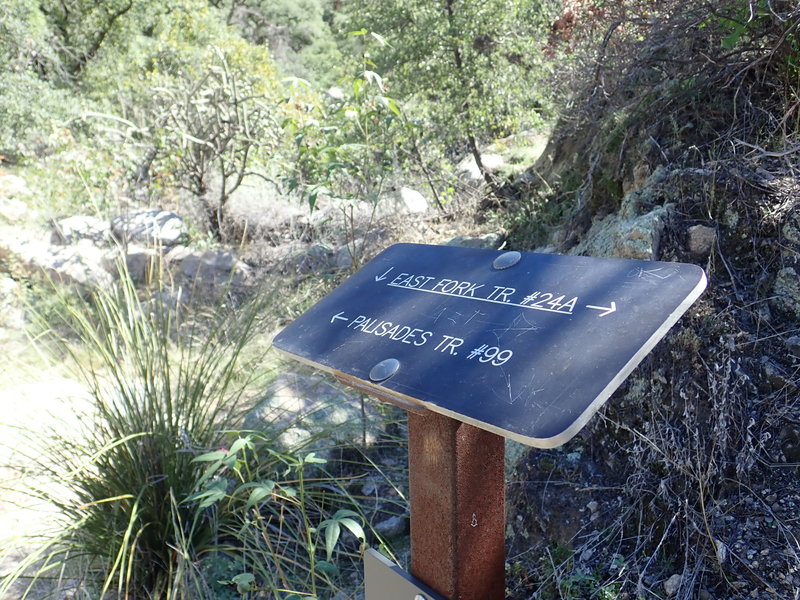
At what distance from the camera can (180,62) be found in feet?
37.7

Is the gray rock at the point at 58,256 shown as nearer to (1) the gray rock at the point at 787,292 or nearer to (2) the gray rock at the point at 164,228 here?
(2) the gray rock at the point at 164,228

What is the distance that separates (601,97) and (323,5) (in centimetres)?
2016

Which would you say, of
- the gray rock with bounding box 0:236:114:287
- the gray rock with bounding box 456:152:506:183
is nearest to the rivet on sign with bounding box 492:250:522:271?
the gray rock with bounding box 456:152:506:183

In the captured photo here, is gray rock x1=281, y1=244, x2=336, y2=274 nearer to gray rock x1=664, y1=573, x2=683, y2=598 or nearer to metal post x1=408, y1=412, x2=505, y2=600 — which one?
gray rock x1=664, y1=573, x2=683, y2=598

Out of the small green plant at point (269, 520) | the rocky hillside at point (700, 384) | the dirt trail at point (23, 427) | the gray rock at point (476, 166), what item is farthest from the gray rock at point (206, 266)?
the rocky hillside at point (700, 384)

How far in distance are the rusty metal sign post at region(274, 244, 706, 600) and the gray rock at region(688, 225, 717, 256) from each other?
1.28 meters

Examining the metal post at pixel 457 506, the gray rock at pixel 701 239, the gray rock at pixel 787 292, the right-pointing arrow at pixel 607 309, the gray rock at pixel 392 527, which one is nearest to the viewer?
the right-pointing arrow at pixel 607 309

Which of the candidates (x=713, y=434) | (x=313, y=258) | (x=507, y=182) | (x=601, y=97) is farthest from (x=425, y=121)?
(x=713, y=434)

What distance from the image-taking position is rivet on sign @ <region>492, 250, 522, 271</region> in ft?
5.47

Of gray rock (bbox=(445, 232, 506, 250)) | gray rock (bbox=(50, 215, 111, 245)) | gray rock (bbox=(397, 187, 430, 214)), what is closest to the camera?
gray rock (bbox=(445, 232, 506, 250))

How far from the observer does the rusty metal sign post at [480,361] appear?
4.10ft

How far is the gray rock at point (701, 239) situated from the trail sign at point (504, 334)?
1266 millimetres

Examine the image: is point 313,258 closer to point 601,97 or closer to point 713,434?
point 601,97

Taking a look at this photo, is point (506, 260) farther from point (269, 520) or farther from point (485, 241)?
point (485, 241)
